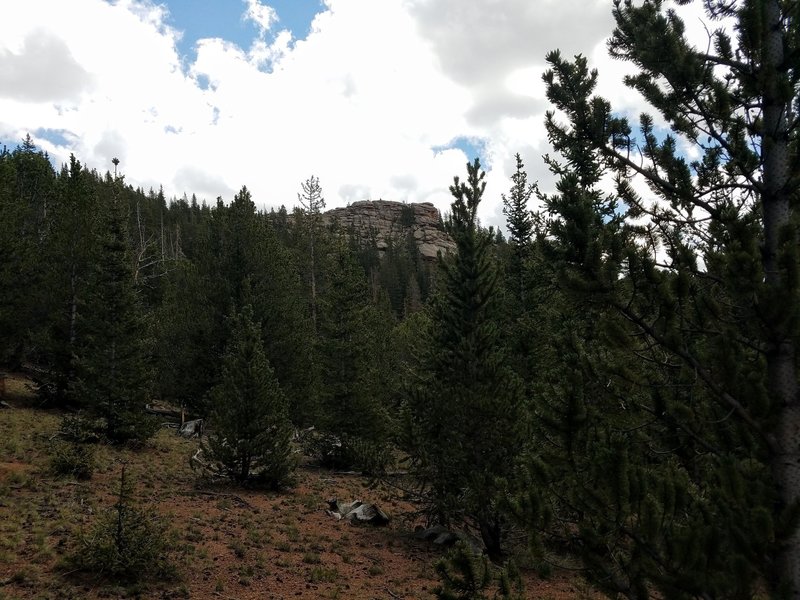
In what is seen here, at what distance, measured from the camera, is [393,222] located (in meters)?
138

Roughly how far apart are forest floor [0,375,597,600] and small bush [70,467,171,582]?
22cm

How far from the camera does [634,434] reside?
489cm

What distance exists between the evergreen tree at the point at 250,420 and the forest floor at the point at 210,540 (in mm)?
909

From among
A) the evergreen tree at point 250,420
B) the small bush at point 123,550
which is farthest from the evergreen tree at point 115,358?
the small bush at point 123,550

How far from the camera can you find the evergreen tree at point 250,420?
1556 centimetres

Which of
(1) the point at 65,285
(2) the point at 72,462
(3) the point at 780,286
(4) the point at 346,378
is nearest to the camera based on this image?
(3) the point at 780,286

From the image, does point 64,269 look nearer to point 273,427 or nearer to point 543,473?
point 273,427

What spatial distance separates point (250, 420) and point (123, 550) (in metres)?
7.13

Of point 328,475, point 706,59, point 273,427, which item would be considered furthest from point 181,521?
point 706,59

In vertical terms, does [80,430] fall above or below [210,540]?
above

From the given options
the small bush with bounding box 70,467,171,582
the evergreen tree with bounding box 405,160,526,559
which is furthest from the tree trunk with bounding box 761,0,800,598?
the small bush with bounding box 70,467,171,582

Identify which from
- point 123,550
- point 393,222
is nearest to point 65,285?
point 123,550

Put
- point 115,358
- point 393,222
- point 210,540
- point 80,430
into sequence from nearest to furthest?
1. point 210,540
2. point 80,430
3. point 115,358
4. point 393,222

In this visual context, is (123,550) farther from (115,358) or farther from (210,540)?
(115,358)
